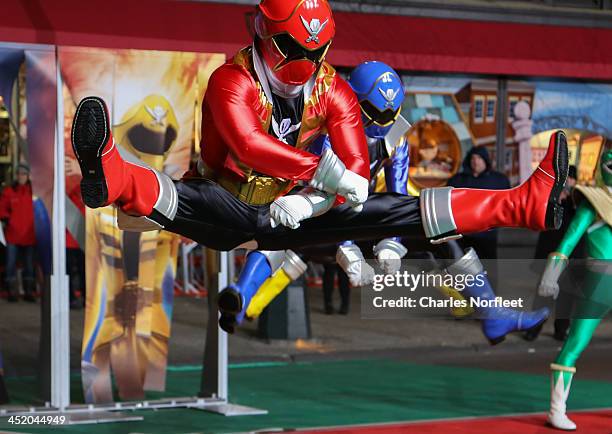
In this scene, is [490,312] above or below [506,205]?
below

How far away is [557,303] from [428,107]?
8.34 meters

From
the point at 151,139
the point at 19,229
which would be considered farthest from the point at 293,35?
the point at 19,229

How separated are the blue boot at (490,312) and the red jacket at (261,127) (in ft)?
3.08

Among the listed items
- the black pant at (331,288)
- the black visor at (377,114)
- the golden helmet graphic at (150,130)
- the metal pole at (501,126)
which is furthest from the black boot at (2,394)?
the metal pole at (501,126)

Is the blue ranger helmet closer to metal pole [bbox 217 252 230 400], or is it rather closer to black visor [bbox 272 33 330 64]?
black visor [bbox 272 33 330 64]

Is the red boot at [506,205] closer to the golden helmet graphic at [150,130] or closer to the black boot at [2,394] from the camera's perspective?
the golden helmet graphic at [150,130]

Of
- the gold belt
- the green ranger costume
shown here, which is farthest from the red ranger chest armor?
the green ranger costume

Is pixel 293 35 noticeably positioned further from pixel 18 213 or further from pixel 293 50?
pixel 18 213

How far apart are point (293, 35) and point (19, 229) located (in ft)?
29.2

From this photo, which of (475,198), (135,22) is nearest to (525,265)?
(475,198)

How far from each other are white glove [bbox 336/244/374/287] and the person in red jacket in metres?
7.78

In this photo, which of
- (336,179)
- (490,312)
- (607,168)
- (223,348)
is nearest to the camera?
(336,179)

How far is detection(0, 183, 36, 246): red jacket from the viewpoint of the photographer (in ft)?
38.7

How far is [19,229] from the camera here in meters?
12.0
